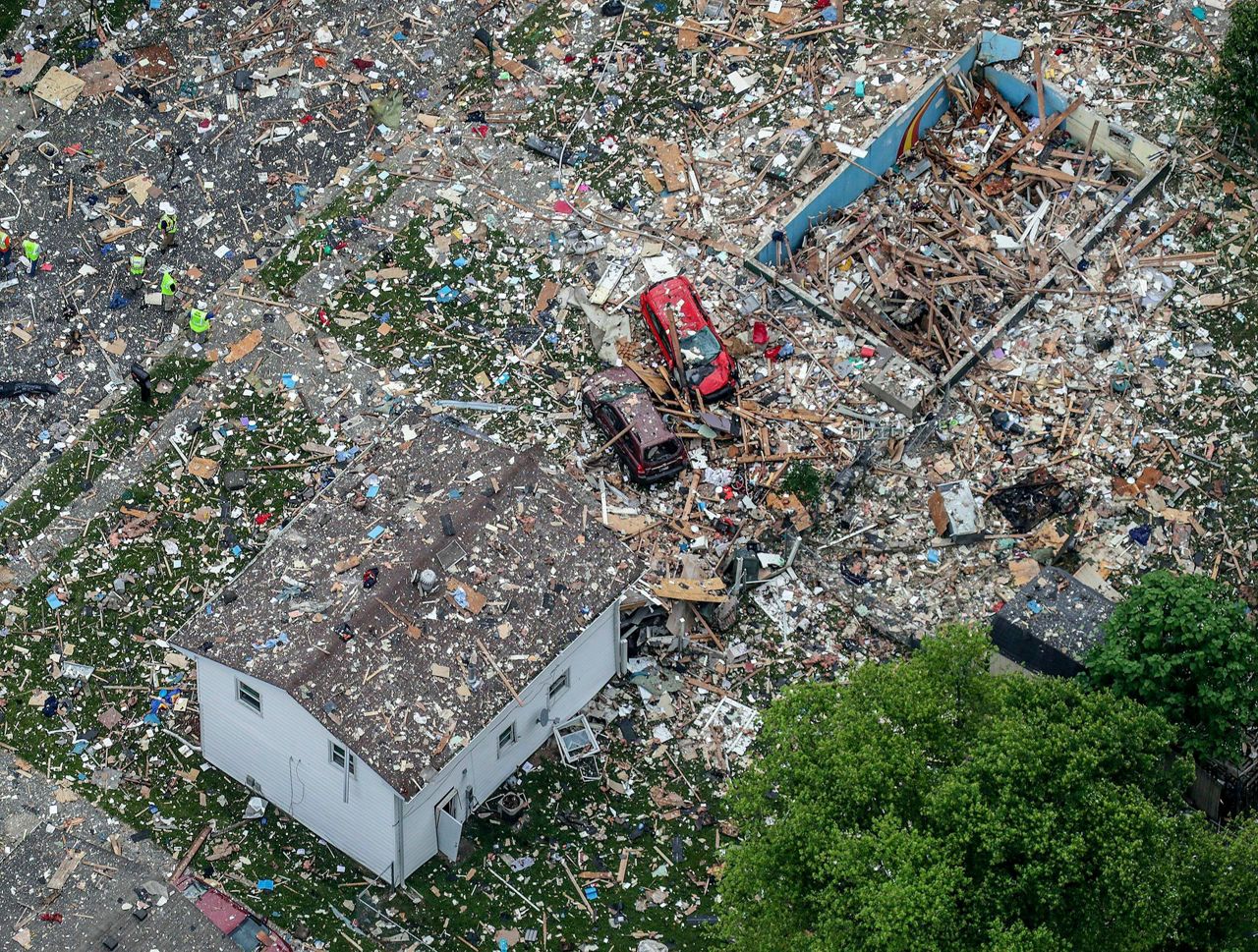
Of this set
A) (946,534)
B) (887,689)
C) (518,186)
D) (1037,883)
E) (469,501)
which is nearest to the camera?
(1037,883)

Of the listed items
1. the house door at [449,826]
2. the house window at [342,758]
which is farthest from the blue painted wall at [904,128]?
the house window at [342,758]

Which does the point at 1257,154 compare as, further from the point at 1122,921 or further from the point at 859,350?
the point at 1122,921

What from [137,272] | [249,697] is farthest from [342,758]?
[137,272]

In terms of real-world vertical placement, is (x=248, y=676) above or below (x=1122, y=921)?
above

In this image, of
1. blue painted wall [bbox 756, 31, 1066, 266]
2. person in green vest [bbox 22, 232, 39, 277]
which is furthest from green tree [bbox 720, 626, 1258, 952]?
person in green vest [bbox 22, 232, 39, 277]

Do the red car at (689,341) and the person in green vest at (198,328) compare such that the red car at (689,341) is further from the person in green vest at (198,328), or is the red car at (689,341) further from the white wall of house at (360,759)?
the person in green vest at (198,328)

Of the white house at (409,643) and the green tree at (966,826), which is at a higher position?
the white house at (409,643)

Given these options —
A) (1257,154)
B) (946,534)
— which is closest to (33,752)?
(946,534)
